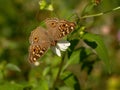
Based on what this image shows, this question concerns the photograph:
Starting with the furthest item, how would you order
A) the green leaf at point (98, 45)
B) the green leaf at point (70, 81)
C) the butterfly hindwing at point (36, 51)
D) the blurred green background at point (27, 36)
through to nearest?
the blurred green background at point (27, 36)
the green leaf at point (70, 81)
the green leaf at point (98, 45)
the butterfly hindwing at point (36, 51)

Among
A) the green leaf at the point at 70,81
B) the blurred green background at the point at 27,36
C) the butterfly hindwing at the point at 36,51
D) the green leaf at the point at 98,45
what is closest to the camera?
the butterfly hindwing at the point at 36,51

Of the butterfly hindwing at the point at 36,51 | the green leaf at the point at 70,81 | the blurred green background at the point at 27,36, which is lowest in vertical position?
the butterfly hindwing at the point at 36,51

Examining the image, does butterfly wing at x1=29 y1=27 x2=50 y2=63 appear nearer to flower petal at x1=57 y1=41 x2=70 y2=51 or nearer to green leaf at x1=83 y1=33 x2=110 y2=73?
flower petal at x1=57 y1=41 x2=70 y2=51

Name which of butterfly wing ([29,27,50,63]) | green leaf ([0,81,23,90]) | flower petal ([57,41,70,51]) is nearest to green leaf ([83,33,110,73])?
flower petal ([57,41,70,51])

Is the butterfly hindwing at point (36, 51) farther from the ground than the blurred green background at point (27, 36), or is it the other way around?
the blurred green background at point (27, 36)

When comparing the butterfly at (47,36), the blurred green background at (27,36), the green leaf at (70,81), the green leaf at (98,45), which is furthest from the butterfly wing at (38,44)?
the blurred green background at (27,36)

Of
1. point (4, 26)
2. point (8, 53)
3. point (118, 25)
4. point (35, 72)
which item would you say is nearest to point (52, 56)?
point (35, 72)

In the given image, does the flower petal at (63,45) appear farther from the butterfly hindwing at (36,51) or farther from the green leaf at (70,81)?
the green leaf at (70,81)

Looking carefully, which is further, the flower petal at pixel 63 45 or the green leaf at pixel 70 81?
the green leaf at pixel 70 81
